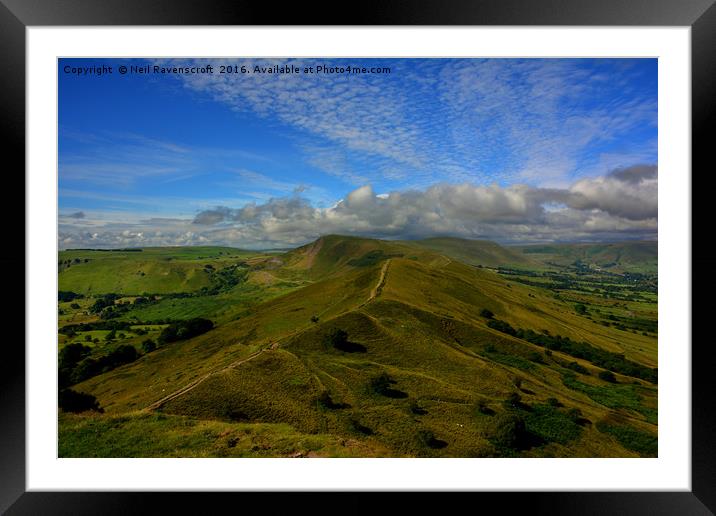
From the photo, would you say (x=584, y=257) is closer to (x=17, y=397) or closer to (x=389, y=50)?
(x=389, y=50)

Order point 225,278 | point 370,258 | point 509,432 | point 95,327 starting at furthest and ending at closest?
point 370,258
point 225,278
point 95,327
point 509,432

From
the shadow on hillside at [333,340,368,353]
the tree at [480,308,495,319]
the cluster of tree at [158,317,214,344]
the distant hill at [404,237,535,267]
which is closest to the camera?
the shadow on hillside at [333,340,368,353]

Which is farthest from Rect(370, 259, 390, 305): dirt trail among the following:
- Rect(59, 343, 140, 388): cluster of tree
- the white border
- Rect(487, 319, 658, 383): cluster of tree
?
Rect(59, 343, 140, 388): cluster of tree

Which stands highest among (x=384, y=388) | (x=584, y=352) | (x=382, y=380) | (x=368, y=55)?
(x=368, y=55)

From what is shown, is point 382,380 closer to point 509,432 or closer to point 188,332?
point 509,432

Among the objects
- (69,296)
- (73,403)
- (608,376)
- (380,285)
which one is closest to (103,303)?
(69,296)

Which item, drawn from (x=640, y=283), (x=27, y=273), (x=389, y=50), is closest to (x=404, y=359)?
(x=389, y=50)

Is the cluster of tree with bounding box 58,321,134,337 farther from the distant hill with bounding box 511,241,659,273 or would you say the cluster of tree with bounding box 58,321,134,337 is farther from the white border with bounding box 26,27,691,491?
the distant hill with bounding box 511,241,659,273
